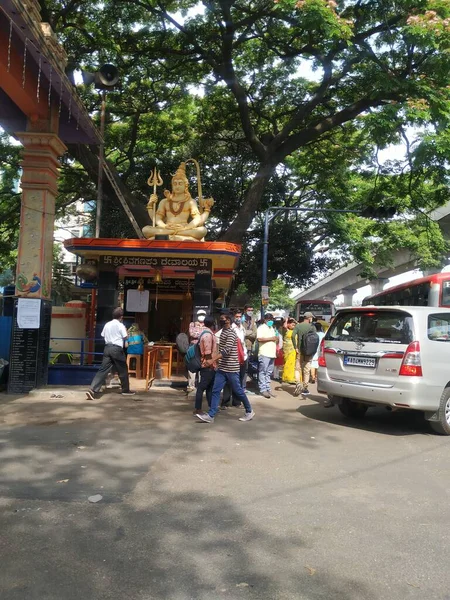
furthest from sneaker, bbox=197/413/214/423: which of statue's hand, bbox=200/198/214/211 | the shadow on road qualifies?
statue's hand, bbox=200/198/214/211

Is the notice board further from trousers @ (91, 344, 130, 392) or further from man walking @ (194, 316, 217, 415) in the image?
man walking @ (194, 316, 217, 415)

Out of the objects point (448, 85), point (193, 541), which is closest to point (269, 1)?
point (448, 85)

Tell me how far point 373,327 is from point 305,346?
9.70ft

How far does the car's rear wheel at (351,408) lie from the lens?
8.38 m

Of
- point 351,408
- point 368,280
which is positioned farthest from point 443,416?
point 368,280

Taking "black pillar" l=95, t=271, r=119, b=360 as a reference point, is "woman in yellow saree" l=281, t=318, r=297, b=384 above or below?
below

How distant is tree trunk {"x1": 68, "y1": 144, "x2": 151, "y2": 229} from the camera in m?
14.3

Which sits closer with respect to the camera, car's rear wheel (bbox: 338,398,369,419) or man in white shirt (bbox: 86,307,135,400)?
car's rear wheel (bbox: 338,398,369,419)

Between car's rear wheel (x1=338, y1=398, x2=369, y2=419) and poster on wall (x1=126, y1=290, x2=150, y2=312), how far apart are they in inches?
231

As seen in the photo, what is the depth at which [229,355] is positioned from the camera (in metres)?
7.67

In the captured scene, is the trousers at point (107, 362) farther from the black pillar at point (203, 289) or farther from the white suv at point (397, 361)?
the white suv at point (397, 361)

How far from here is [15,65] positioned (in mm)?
8203

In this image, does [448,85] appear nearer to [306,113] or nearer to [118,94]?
[306,113]

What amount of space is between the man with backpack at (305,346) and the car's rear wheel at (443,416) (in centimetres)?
347
